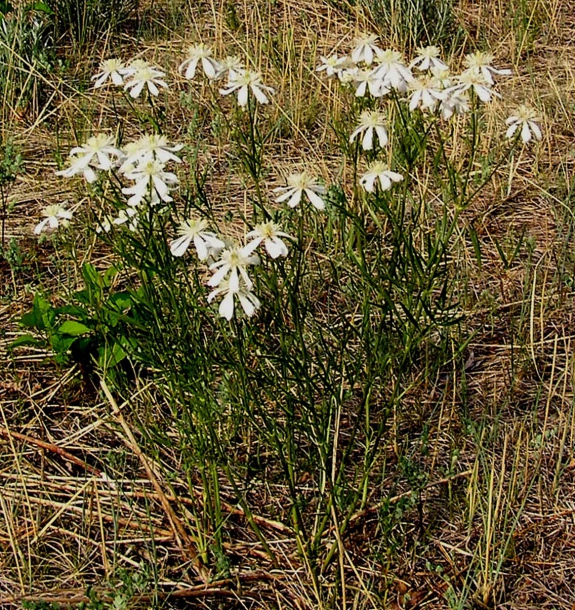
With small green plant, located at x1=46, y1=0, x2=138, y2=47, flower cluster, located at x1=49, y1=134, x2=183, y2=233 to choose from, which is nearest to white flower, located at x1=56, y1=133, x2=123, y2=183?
flower cluster, located at x1=49, y1=134, x2=183, y2=233

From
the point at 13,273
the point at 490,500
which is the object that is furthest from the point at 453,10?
the point at 490,500

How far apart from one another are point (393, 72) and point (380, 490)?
36.3 inches

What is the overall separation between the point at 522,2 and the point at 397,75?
269 cm

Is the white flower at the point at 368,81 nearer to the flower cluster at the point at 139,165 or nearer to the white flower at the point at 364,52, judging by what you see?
the white flower at the point at 364,52

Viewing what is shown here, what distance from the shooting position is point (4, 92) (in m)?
3.47

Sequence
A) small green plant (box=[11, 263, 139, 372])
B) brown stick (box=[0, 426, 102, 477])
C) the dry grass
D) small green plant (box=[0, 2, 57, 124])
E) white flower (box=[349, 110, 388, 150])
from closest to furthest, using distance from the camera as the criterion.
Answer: white flower (box=[349, 110, 388, 150]) → the dry grass → brown stick (box=[0, 426, 102, 477]) → small green plant (box=[11, 263, 139, 372]) → small green plant (box=[0, 2, 57, 124])

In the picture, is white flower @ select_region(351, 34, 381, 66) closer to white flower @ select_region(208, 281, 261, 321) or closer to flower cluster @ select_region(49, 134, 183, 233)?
flower cluster @ select_region(49, 134, 183, 233)

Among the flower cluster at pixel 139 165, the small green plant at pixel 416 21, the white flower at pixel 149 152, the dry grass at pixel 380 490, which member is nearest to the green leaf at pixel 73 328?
the dry grass at pixel 380 490

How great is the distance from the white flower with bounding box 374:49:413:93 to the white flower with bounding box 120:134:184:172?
0.41m

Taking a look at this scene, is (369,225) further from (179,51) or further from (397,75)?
(179,51)

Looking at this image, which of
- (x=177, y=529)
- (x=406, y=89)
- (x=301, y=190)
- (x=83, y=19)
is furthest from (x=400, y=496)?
(x=83, y=19)

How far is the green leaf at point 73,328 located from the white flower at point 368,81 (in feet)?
3.06

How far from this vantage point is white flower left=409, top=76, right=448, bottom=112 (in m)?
1.66

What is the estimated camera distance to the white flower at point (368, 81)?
1.68 meters
